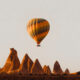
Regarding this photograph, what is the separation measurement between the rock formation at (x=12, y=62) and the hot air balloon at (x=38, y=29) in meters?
5.16

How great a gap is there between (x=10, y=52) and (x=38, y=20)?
8.85 meters

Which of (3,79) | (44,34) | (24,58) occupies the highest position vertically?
(44,34)

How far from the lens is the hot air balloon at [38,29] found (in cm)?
5078

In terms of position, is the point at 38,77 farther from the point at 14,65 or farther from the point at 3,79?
the point at 14,65

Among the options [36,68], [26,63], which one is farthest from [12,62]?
[36,68]

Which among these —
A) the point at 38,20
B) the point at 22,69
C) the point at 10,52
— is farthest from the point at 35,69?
A: the point at 38,20

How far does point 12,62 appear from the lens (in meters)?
50.2

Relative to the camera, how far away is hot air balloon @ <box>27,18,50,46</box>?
50781 millimetres

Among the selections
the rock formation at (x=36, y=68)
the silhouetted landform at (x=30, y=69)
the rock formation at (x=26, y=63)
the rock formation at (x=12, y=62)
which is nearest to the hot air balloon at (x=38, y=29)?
the rock formation at (x=26, y=63)

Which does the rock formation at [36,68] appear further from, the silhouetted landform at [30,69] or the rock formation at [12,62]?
the rock formation at [12,62]

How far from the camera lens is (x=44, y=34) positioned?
5141 cm

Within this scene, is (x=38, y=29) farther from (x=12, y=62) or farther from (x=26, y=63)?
(x=12, y=62)

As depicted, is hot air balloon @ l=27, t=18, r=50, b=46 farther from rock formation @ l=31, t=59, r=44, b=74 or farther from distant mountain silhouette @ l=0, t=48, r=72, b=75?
rock formation @ l=31, t=59, r=44, b=74

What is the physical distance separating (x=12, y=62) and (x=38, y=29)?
28.0 feet
